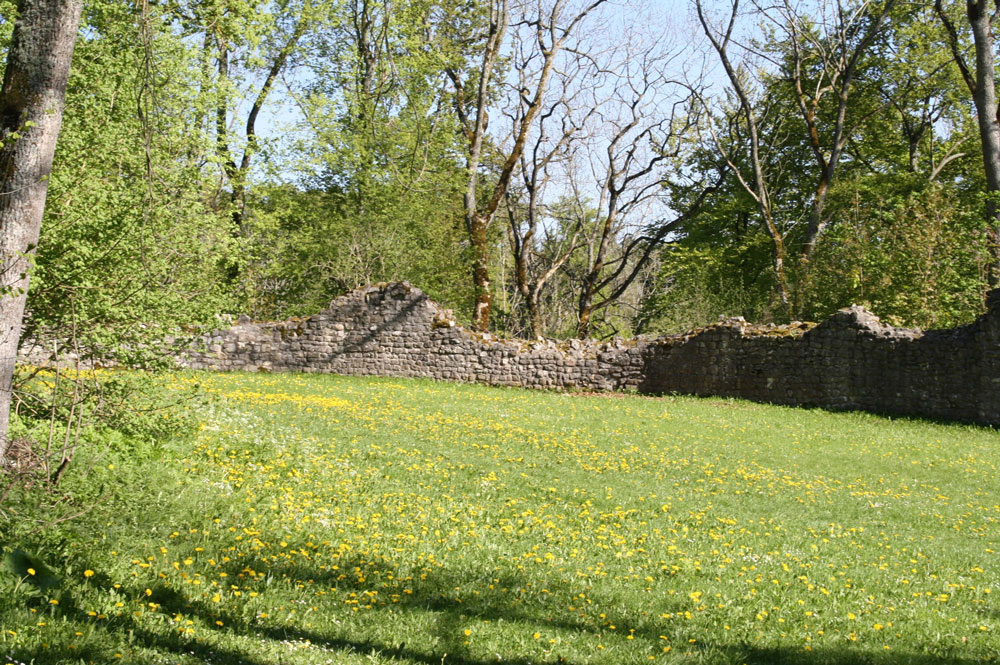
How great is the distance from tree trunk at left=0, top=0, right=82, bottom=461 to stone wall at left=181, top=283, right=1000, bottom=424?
15001mm

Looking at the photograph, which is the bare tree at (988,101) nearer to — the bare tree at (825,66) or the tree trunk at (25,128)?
the bare tree at (825,66)

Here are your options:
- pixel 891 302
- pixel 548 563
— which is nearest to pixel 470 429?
pixel 548 563

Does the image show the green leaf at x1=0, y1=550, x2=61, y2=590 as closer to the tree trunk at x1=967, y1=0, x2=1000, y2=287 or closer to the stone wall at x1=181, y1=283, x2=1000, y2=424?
the stone wall at x1=181, y1=283, x2=1000, y2=424

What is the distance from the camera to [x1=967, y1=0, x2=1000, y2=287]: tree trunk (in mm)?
20484

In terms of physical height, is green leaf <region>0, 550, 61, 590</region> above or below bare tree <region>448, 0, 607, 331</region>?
below

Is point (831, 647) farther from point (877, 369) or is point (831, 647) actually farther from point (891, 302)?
point (891, 302)

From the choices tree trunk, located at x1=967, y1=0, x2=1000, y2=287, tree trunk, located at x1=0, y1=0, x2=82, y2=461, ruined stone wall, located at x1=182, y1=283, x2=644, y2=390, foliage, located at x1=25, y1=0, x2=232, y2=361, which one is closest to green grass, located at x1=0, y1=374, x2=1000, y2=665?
tree trunk, located at x1=0, y1=0, x2=82, y2=461

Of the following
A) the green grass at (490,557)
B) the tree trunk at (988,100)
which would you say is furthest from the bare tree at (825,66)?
the green grass at (490,557)

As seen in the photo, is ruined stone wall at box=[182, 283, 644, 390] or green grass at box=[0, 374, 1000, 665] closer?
green grass at box=[0, 374, 1000, 665]

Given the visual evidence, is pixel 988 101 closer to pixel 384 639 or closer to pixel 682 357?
pixel 682 357

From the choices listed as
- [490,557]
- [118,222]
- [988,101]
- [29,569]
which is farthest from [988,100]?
[29,569]

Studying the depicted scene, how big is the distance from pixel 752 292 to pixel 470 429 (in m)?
24.1

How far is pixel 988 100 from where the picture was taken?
68.4 feet

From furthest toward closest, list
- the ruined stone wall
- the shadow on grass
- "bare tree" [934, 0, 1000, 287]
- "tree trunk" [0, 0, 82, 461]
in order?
the ruined stone wall → "bare tree" [934, 0, 1000, 287] → "tree trunk" [0, 0, 82, 461] → the shadow on grass
